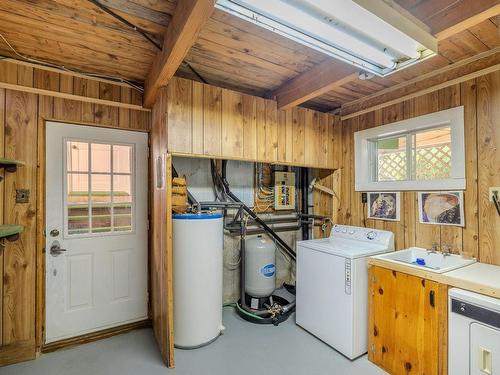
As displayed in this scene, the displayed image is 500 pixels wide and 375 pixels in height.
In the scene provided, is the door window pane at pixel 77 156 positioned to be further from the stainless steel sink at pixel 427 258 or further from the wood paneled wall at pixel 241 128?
the stainless steel sink at pixel 427 258

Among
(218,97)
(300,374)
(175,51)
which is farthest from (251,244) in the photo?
(175,51)

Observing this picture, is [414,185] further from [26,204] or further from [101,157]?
[26,204]

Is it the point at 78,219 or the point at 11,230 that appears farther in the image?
the point at 78,219

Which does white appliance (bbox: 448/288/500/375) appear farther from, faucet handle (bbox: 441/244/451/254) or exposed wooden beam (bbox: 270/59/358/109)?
exposed wooden beam (bbox: 270/59/358/109)

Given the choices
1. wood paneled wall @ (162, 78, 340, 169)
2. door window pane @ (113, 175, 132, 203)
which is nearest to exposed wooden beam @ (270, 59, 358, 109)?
wood paneled wall @ (162, 78, 340, 169)

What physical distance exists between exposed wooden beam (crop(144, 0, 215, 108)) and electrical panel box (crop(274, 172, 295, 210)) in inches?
72.6

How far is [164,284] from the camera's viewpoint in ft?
6.95

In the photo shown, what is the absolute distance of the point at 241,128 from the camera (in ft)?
7.77

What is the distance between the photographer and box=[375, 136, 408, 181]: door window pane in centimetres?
262

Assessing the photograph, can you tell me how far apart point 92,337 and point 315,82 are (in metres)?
3.07

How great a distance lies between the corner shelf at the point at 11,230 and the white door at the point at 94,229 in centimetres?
22

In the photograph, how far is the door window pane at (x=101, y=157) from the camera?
2482 millimetres

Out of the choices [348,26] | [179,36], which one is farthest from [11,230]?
[348,26]

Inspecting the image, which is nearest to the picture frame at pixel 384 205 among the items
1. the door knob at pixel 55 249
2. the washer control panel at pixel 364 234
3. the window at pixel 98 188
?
the washer control panel at pixel 364 234
